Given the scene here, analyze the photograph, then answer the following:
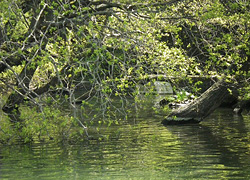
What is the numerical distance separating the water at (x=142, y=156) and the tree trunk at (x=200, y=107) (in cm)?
119

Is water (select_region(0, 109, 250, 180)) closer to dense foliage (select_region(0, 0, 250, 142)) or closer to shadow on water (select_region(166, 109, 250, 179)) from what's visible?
shadow on water (select_region(166, 109, 250, 179))

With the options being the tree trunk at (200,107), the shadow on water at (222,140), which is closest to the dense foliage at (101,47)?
the shadow on water at (222,140)

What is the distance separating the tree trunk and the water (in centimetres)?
119

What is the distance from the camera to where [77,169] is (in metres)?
12.8

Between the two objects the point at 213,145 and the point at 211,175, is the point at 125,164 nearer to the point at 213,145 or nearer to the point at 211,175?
the point at 211,175

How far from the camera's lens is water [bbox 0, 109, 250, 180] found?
39.9 feet

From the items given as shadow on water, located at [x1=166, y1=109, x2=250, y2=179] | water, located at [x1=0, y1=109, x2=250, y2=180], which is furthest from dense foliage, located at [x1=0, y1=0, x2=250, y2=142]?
shadow on water, located at [x1=166, y1=109, x2=250, y2=179]

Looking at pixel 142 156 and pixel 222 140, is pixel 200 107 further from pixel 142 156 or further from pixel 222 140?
pixel 142 156

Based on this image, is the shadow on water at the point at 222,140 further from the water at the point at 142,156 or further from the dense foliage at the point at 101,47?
the dense foliage at the point at 101,47

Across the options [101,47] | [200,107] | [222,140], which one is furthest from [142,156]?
[200,107]

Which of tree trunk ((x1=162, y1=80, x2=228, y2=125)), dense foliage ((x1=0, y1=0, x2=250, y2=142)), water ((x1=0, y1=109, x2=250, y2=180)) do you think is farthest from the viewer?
tree trunk ((x1=162, y1=80, x2=228, y2=125))

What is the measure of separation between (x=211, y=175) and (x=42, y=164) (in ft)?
13.9

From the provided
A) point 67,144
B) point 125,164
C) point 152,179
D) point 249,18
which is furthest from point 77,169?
point 249,18

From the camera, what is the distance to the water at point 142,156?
12.2m
